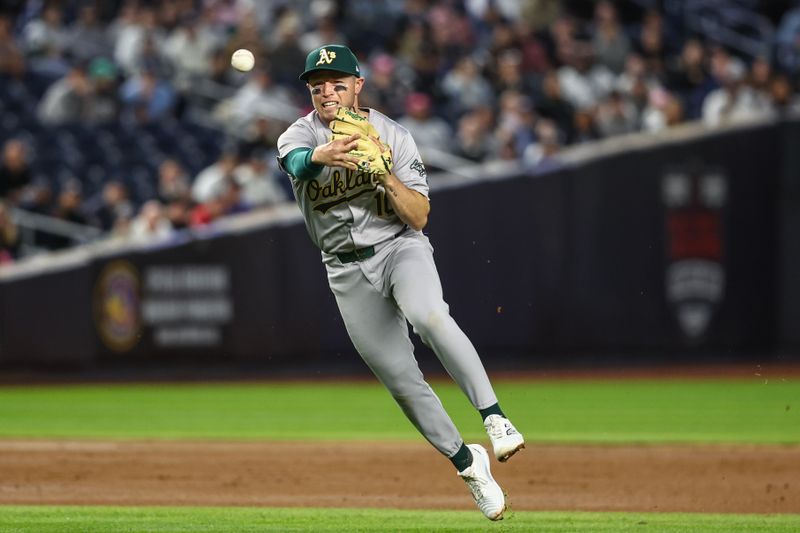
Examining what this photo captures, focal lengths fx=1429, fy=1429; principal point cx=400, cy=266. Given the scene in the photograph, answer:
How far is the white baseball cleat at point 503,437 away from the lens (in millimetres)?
5621

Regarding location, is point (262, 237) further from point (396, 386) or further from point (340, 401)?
point (396, 386)

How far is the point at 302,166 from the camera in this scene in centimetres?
575

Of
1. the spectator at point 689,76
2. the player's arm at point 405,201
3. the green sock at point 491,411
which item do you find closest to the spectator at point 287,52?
the spectator at point 689,76

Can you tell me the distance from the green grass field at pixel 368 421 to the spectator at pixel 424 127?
9.30 ft

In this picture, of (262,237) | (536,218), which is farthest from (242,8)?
(536,218)

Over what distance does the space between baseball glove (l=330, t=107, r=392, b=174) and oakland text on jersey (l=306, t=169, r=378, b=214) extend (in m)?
0.23

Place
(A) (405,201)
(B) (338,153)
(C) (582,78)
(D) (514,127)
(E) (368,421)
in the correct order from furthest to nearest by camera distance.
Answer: (C) (582,78) → (D) (514,127) → (E) (368,421) → (A) (405,201) → (B) (338,153)

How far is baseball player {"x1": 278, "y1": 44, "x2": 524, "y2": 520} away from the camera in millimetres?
5816

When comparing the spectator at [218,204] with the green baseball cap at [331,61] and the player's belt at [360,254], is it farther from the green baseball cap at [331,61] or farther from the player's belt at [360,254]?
the green baseball cap at [331,61]

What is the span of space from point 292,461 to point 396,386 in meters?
3.34

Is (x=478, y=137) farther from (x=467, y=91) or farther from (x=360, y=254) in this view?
(x=360, y=254)

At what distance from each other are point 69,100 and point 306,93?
2749mm

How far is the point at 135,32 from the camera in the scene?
16.9 metres

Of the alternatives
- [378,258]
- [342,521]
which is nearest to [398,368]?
[378,258]
